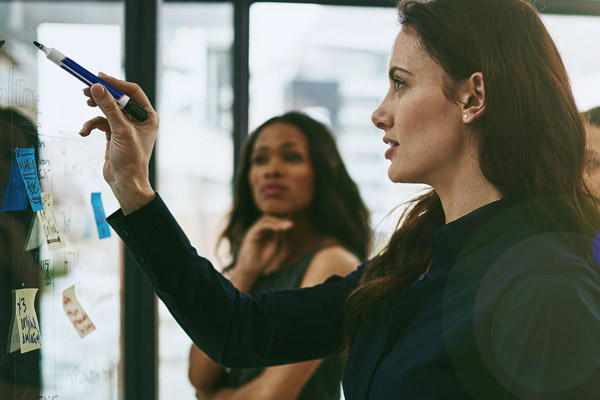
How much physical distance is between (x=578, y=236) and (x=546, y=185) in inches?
3.3

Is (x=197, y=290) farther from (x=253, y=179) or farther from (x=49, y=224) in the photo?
(x=253, y=179)

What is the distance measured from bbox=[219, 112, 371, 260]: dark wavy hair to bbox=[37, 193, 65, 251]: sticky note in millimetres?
911

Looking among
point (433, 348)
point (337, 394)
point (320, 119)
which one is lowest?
point (337, 394)

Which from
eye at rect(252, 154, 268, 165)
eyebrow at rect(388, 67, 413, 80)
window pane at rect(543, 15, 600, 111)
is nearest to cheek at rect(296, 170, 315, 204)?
eye at rect(252, 154, 268, 165)

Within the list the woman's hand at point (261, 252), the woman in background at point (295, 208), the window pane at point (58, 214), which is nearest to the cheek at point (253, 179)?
the woman in background at point (295, 208)

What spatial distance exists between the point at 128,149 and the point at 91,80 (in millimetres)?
115

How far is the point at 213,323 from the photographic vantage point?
97 cm

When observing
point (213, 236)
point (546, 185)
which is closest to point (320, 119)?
point (213, 236)

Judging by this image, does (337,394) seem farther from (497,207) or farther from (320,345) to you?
(497,207)

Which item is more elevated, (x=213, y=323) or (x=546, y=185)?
(x=546, y=185)

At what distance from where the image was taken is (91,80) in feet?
2.62

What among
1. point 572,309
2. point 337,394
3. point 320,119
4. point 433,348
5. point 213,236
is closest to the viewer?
point 572,309

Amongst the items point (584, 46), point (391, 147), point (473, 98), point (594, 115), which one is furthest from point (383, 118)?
point (584, 46)

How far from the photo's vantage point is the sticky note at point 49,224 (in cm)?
83
